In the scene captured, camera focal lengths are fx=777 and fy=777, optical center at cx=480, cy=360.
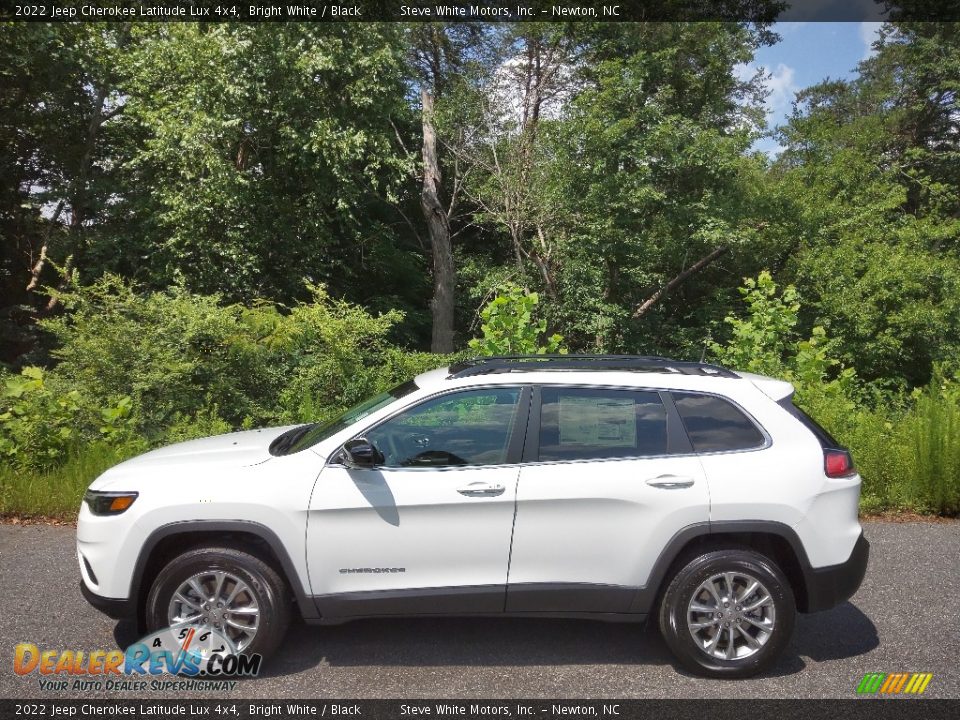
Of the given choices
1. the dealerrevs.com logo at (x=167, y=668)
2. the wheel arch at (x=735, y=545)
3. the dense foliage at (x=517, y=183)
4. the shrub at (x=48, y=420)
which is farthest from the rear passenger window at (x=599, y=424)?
the dense foliage at (x=517, y=183)

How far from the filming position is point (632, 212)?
663 inches

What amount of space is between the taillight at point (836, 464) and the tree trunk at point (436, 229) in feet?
58.7

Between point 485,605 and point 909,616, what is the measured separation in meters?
2.85

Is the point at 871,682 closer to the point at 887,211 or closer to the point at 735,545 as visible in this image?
the point at 735,545

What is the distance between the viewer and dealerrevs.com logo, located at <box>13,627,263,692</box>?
4.01 m

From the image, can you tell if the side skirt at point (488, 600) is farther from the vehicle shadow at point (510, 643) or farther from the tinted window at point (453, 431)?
the tinted window at point (453, 431)

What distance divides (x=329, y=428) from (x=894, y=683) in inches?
133

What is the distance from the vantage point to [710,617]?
4086mm

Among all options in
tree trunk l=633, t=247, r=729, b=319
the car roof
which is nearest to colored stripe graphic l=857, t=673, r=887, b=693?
the car roof

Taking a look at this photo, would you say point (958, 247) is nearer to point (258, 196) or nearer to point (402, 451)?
point (258, 196)

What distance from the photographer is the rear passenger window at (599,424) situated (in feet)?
13.9

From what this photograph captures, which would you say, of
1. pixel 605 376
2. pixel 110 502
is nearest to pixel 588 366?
pixel 605 376

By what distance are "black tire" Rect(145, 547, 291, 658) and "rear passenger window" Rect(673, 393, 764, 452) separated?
2.38 meters

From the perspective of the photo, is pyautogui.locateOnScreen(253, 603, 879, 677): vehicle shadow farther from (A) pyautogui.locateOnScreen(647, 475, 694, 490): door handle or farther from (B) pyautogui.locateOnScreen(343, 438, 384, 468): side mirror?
(B) pyautogui.locateOnScreen(343, 438, 384, 468): side mirror
